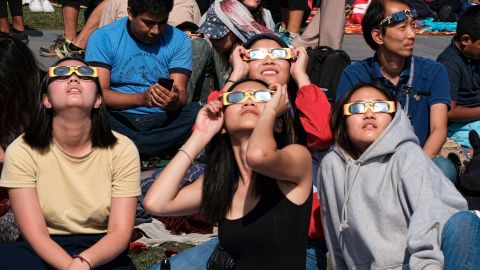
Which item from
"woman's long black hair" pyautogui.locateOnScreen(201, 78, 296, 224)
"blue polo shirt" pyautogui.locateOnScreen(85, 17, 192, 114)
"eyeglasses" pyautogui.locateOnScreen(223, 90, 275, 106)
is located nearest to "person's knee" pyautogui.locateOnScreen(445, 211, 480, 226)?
"woman's long black hair" pyautogui.locateOnScreen(201, 78, 296, 224)

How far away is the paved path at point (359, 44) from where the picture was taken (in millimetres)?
11058

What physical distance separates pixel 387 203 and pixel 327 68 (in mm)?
2107

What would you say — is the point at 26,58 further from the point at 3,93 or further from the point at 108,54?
the point at 108,54

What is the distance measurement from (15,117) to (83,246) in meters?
0.97

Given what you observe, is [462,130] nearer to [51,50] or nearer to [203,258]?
[203,258]

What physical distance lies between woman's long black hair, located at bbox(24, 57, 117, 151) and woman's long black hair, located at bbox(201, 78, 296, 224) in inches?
23.6

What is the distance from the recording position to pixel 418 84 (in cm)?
541

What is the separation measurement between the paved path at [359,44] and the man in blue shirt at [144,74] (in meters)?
4.33

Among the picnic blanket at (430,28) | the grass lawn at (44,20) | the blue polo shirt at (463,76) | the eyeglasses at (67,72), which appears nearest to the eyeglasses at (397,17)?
the blue polo shirt at (463,76)

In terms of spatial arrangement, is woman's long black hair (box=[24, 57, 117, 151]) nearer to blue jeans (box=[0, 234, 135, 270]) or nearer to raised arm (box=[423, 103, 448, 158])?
blue jeans (box=[0, 234, 135, 270])

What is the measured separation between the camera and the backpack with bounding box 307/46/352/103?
5.93 meters

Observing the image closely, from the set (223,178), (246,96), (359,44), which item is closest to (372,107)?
(246,96)

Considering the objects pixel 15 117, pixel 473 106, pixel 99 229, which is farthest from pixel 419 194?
pixel 473 106

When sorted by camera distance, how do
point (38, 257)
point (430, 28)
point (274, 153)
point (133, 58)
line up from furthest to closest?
point (430, 28), point (133, 58), point (38, 257), point (274, 153)
